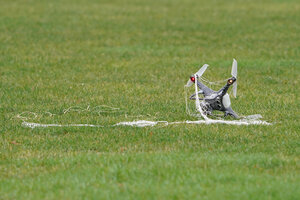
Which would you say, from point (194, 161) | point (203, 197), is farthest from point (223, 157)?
point (203, 197)

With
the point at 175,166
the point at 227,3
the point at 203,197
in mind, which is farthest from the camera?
the point at 227,3

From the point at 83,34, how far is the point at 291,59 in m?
7.58

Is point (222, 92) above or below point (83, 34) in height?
above

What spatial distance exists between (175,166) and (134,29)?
15.7 metres

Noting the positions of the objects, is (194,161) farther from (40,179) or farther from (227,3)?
(227,3)

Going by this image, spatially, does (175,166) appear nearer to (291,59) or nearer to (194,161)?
(194,161)

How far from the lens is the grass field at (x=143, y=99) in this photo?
24.5 feet

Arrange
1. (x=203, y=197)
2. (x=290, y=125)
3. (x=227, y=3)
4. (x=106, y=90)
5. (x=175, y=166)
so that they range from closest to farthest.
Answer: (x=203, y=197)
(x=175, y=166)
(x=290, y=125)
(x=106, y=90)
(x=227, y=3)

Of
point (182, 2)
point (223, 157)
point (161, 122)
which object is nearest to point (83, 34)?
point (182, 2)

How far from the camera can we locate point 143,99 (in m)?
12.8

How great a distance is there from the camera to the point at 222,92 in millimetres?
10570

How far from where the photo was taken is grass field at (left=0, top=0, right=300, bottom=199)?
7.48 metres

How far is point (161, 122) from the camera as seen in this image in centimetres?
1050

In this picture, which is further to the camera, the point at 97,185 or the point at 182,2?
the point at 182,2
